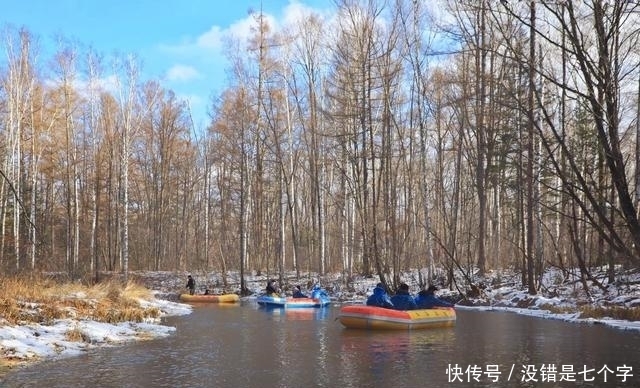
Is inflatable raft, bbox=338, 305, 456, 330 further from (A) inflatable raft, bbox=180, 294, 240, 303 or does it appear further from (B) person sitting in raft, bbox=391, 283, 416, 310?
(A) inflatable raft, bbox=180, 294, 240, 303

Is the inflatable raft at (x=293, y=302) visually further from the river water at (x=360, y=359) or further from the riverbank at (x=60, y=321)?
the river water at (x=360, y=359)

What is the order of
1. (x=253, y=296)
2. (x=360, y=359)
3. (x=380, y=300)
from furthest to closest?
(x=253, y=296), (x=380, y=300), (x=360, y=359)

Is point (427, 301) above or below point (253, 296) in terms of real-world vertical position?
above

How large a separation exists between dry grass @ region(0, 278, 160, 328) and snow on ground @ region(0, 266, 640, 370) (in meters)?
0.40

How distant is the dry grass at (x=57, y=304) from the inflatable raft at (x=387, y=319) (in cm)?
585

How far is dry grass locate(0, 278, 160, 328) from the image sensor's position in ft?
40.7

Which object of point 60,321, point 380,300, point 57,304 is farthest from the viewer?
point 380,300

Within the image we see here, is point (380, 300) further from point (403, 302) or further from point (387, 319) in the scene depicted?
point (387, 319)

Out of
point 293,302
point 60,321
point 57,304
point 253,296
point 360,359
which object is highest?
point 57,304

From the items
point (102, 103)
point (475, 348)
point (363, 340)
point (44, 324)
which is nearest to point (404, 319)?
point (363, 340)

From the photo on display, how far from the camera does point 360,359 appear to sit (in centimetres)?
1063

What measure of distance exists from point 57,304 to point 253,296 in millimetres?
16992

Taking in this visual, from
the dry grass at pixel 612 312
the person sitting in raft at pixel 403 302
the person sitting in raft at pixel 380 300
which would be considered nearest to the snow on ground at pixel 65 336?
the person sitting in raft at pixel 380 300

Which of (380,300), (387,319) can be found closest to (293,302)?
(380,300)
